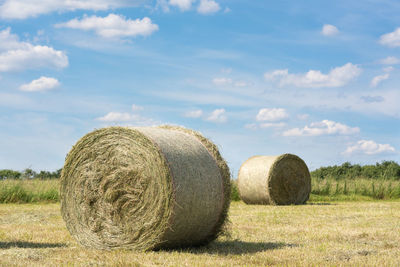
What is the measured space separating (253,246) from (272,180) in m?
8.69

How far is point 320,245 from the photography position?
24.2 feet

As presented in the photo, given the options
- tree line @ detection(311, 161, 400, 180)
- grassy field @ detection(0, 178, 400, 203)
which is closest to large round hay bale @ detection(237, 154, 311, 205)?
grassy field @ detection(0, 178, 400, 203)

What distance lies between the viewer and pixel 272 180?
52.2 ft

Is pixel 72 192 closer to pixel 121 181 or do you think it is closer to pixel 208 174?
pixel 121 181

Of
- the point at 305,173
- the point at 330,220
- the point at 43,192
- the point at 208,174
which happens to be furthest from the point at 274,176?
the point at 208,174

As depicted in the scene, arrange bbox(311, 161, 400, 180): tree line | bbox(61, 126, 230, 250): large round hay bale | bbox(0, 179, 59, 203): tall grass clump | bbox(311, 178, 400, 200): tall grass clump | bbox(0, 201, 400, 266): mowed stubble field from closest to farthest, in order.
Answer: bbox(0, 201, 400, 266): mowed stubble field → bbox(61, 126, 230, 250): large round hay bale → bbox(0, 179, 59, 203): tall grass clump → bbox(311, 178, 400, 200): tall grass clump → bbox(311, 161, 400, 180): tree line

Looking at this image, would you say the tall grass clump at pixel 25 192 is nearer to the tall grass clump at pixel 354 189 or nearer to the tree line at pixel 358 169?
the tall grass clump at pixel 354 189

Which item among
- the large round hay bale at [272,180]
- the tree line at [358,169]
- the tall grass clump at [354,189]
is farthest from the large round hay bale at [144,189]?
the tree line at [358,169]

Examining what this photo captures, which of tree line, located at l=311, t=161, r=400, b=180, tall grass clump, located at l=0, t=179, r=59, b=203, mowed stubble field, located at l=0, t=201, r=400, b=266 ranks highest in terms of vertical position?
tree line, located at l=311, t=161, r=400, b=180

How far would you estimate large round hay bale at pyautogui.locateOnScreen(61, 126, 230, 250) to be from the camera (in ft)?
21.9

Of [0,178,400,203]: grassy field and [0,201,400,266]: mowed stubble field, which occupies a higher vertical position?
[0,178,400,203]: grassy field

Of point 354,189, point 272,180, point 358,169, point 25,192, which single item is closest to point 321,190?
point 354,189

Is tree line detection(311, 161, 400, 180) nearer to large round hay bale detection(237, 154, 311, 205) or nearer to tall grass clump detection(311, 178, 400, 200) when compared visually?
tall grass clump detection(311, 178, 400, 200)

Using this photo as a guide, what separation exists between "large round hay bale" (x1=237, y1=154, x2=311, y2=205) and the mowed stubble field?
4565mm
